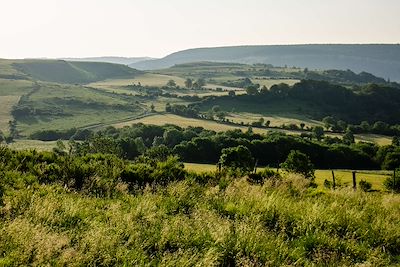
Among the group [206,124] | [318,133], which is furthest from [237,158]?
[206,124]

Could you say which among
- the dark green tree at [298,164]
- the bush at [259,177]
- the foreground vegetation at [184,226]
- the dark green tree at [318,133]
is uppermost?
the foreground vegetation at [184,226]

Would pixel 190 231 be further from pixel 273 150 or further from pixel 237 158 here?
pixel 273 150

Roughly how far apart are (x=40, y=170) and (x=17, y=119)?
7400 inches

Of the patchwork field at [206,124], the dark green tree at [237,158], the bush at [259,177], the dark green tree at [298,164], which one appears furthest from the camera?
the patchwork field at [206,124]

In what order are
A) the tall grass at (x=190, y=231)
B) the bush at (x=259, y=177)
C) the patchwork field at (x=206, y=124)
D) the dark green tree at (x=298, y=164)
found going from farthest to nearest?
1. the patchwork field at (x=206, y=124)
2. the dark green tree at (x=298, y=164)
3. the bush at (x=259, y=177)
4. the tall grass at (x=190, y=231)

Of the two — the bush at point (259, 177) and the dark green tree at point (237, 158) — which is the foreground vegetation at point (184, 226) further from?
the dark green tree at point (237, 158)

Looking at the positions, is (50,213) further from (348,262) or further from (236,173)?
(236,173)

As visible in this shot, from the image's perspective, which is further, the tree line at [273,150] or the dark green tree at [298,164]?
the tree line at [273,150]

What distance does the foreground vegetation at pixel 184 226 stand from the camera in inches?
312

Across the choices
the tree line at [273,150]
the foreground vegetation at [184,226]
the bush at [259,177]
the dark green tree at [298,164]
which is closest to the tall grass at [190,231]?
the foreground vegetation at [184,226]

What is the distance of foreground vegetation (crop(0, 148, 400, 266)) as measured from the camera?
26.0 ft

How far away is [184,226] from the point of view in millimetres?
9664

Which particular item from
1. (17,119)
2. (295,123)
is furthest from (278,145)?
(17,119)

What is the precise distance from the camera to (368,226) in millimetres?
10977
